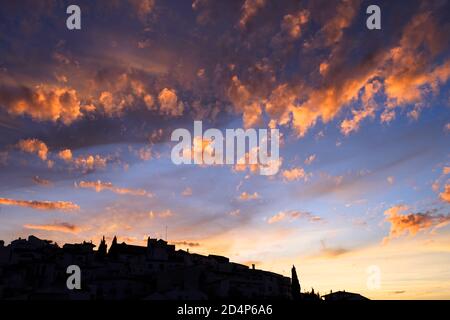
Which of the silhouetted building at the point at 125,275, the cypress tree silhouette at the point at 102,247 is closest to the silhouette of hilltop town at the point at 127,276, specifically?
the silhouetted building at the point at 125,275

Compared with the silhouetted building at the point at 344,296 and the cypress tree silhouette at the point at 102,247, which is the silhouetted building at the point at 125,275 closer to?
the cypress tree silhouette at the point at 102,247

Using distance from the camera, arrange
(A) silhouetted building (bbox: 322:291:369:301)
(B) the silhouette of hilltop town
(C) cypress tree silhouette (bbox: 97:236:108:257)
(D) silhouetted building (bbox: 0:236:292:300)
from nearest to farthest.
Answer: (B) the silhouette of hilltop town, (D) silhouetted building (bbox: 0:236:292:300), (A) silhouetted building (bbox: 322:291:369:301), (C) cypress tree silhouette (bbox: 97:236:108:257)

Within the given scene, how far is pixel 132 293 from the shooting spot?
82.5m

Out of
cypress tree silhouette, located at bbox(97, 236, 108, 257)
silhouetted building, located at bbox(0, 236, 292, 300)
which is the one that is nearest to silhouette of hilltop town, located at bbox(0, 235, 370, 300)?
silhouetted building, located at bbox(0, 236, 292, 300)

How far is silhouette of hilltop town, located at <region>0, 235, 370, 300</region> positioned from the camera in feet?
255

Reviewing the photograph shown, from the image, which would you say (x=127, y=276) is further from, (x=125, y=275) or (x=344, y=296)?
(x=344, y=296)

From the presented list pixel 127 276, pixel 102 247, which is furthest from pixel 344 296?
pixel 102 247

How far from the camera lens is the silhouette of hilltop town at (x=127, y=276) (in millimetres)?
77688

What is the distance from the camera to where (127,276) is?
83.8m

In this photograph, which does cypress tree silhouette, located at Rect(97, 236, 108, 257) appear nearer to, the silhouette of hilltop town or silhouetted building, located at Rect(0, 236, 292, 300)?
silhouetted building, located at Rect(0, 236, 292, 300)

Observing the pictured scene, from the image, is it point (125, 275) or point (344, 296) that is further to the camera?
point (344, 296)
